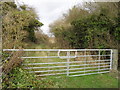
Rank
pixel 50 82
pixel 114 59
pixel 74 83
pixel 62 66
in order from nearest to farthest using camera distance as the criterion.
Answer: pixel 50 82 → pixel 74 83 → pixel 62 66 → pixel 114 59

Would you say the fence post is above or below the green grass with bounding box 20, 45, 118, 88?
above

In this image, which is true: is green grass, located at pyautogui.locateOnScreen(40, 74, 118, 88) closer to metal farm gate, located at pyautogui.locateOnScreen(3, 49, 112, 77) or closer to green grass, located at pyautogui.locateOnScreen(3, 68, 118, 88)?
green grass, located at pyautogui.locateOnScreen(3, 68, 118, 88)

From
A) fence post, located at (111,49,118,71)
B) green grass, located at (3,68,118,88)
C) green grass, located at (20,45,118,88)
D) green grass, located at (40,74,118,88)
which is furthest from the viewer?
fence post, located at (111,49,118,71)

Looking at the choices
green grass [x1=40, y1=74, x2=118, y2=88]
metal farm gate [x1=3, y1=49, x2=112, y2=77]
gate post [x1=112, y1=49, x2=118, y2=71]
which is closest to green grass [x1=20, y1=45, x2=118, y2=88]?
green grass [x1=40, y1=74, x2=118, y2=88]

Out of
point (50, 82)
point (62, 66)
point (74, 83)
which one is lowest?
A: point (74, 83)

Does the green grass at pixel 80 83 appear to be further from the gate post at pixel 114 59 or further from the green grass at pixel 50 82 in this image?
the gate post at pixel 114 59

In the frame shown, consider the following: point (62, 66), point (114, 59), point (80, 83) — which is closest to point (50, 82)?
point (62, 66)

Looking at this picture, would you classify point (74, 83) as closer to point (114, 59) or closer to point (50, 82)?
point (50, 82)

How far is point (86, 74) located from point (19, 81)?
2784 millimetres

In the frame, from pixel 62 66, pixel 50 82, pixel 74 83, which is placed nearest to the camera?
pixel 50 82

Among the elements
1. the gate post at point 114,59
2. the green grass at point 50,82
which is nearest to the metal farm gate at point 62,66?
the gate post at point 114,59

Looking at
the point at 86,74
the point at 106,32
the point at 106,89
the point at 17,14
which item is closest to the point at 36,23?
the point at 17,14

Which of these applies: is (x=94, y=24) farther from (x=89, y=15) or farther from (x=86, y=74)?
(x=86, y=74)

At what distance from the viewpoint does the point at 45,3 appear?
6797 millimetres
